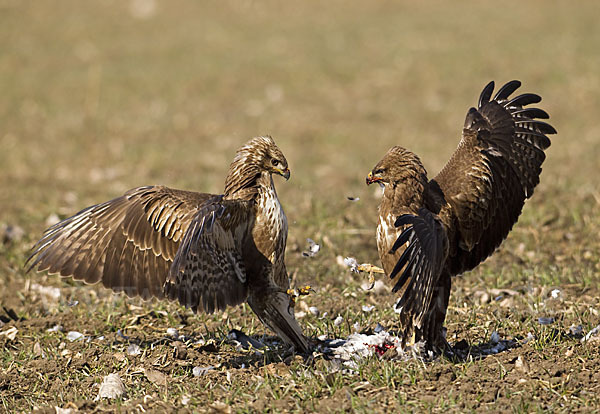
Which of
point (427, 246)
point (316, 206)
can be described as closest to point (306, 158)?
point (316, 206)

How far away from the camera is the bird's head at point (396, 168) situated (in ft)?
15.8

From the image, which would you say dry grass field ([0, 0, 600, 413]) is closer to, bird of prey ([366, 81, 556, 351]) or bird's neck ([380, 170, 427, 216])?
bird of prey ([366, 81, 556, 351])

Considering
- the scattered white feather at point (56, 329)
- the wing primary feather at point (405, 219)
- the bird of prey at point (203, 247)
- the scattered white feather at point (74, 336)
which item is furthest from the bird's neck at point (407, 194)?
the scattered white feather at point (56, 329)

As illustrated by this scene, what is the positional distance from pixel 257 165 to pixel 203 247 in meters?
0.70

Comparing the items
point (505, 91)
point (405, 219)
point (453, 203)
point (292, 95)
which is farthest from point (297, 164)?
point (405, 219)

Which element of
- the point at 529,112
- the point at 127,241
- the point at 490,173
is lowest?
the point at 127,241

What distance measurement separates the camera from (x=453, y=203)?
502 cm

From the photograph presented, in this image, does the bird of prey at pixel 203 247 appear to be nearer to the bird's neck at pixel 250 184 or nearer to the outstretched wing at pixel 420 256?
the bird's neck at pixel 250 184

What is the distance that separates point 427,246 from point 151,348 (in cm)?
217

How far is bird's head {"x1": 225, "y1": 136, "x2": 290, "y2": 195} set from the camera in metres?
4.94

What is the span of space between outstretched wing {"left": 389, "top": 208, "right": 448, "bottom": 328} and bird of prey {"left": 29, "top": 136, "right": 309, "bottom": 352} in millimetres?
922

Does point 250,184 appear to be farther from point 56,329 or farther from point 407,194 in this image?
point 56,329

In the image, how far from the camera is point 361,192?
29.8 ft

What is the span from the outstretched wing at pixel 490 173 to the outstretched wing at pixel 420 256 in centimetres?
73
